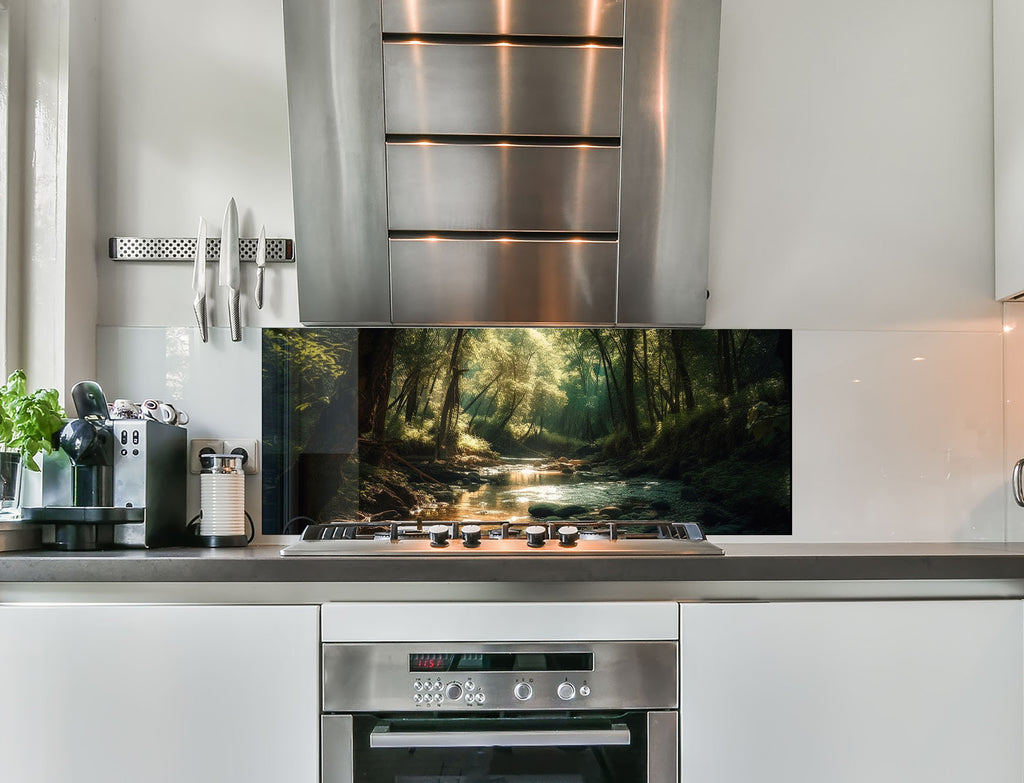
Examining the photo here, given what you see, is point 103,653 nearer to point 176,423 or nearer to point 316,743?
point 316,743

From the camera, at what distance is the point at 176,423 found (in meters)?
2.06

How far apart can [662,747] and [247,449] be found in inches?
48.5

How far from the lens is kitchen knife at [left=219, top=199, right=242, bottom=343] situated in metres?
2.08

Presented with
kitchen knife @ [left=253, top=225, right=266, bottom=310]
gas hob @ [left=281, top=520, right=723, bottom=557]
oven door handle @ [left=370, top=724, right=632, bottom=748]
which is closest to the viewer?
oven door handle @ [left=370, top=724, right=632, bottom=748]

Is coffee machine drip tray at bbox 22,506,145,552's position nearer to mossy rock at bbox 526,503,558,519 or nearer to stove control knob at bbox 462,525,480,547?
stove control knob at bbox 462,525,480,547

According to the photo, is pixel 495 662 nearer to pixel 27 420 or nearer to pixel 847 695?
pixel 847 695

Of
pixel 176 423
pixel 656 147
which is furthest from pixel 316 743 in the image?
pixel 656 147

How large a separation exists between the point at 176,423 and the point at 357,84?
0.94 meters

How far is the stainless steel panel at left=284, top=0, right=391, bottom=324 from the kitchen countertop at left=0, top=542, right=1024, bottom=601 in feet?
2.28

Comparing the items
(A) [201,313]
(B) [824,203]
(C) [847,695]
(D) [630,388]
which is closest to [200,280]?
(A) [201,313]

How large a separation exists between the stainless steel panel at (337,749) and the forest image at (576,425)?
663 mm

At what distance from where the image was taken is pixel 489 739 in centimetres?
152

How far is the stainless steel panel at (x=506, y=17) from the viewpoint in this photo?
74.2 inches

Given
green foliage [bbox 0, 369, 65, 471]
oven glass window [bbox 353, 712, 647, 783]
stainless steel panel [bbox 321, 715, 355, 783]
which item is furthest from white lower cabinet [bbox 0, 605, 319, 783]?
green foliage [bbox 0, 369, 65, 471]
